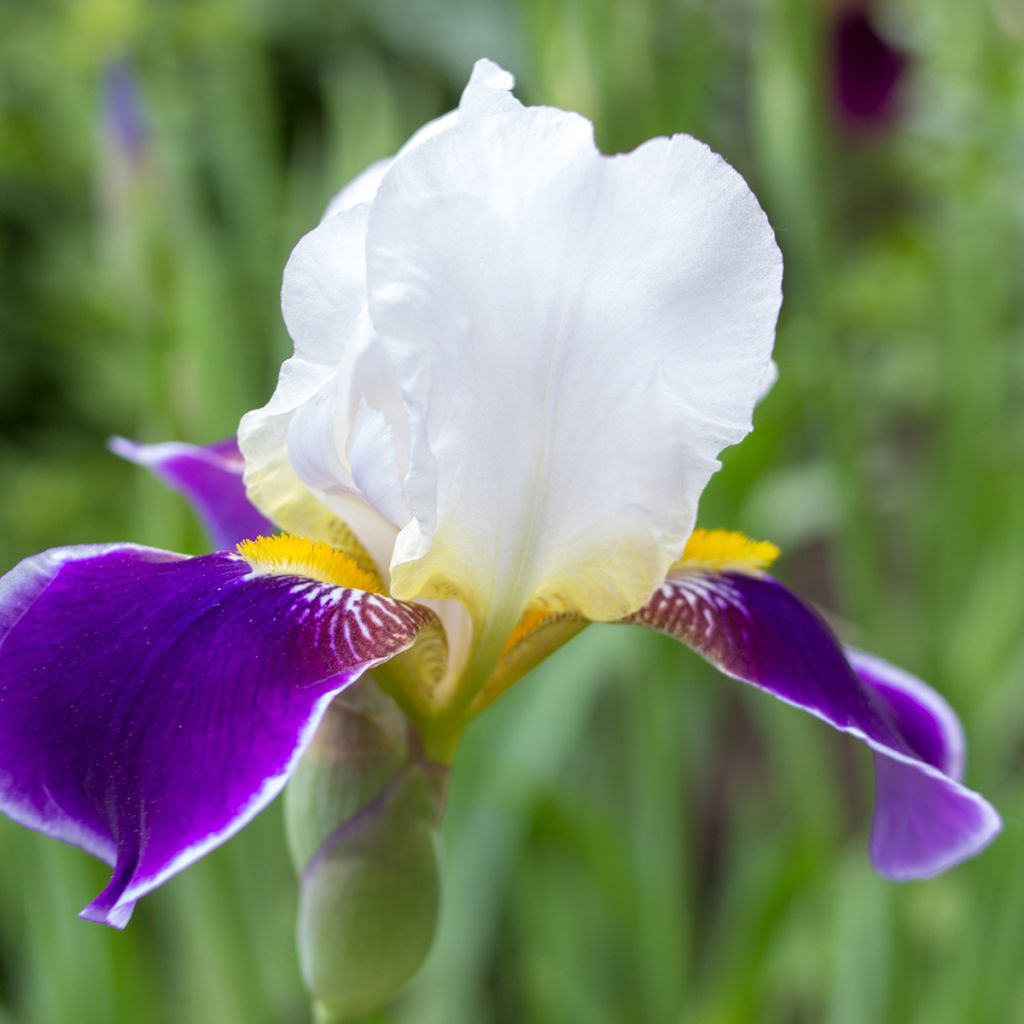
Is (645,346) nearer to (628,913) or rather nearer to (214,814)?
(214,814)

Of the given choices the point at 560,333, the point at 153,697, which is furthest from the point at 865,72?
the point at 153,697

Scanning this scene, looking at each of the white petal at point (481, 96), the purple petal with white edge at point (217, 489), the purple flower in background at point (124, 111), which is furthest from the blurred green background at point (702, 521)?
the white petal at point (481, 96)

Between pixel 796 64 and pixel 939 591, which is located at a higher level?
pixel 796 64

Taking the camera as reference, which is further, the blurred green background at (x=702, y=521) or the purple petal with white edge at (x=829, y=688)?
the blurred green background at (x=702, y=521)

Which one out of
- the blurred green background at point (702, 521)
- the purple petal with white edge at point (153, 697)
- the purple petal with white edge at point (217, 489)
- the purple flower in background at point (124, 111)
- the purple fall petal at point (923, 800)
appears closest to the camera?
the purple petal with white edge at point (153, 697)

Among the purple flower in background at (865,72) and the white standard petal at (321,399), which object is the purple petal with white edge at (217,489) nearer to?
the white standard petal at (321,399)

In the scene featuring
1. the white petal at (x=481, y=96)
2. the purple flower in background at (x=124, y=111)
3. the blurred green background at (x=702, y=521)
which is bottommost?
the blurred green background at (x=702, y=521)

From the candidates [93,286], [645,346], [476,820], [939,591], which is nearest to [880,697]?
[645,346]
